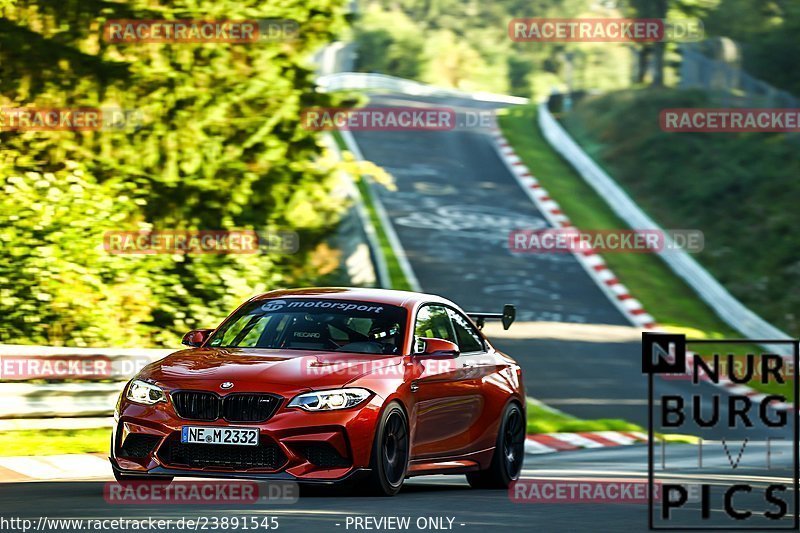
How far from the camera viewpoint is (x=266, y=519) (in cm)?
873

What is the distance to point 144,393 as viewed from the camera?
10.2 metres

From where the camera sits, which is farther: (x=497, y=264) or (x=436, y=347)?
(x=497, y=264)

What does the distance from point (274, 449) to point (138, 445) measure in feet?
3.07

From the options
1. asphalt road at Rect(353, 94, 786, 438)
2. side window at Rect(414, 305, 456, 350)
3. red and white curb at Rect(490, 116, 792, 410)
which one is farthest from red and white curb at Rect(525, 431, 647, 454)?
side window at Rect(414, 305, 456, 350)

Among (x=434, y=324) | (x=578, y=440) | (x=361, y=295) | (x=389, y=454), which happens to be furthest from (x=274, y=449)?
(x=578, y=440)

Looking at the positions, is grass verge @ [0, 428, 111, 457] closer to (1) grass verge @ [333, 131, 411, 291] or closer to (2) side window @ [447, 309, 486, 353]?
(2) side window @ [447, 309, 486, 353]

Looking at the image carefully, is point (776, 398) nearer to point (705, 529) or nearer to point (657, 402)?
point (705, 529)

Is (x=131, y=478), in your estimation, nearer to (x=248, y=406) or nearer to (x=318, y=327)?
(x=248, y=406)

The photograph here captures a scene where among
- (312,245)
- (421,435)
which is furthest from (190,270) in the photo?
(421,435)

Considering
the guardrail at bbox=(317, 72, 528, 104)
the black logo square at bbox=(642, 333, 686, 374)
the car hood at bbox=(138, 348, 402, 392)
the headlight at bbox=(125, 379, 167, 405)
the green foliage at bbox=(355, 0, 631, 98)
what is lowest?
the headlight at bbox=(125, 379, 167, 405)

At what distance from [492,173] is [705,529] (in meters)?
33.9

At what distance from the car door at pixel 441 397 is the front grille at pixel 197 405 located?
4.97 feet

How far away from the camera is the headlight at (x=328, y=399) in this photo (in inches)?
392

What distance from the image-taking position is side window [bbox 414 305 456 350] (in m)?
11.6
